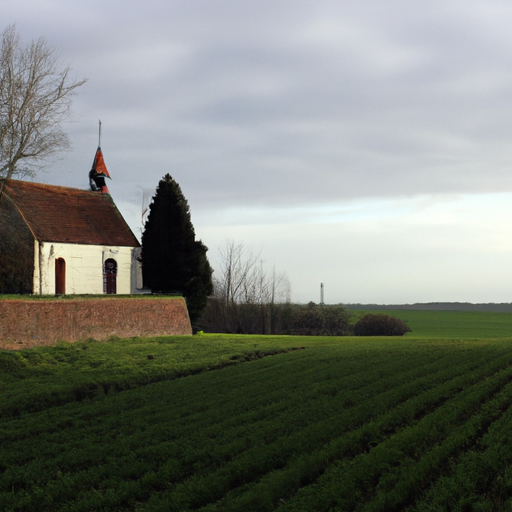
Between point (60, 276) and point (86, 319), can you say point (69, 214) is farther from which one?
point (86, 319)

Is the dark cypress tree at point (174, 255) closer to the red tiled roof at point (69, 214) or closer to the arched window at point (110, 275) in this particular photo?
the red tiled roof at point (69, 214)

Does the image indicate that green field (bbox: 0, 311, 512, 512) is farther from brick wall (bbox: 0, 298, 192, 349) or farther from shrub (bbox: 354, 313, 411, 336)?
shrub (bbox: 354, 313, 411, 336)

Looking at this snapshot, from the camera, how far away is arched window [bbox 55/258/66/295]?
34.5m

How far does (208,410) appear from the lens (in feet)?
42.1

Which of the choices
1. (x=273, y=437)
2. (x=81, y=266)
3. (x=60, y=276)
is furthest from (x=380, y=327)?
(x=273, y=437)

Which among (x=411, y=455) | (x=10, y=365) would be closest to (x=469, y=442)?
(x=411, y=455)

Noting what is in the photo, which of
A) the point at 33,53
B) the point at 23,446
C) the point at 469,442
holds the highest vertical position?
the point at 33,53

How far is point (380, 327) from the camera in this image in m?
47.2

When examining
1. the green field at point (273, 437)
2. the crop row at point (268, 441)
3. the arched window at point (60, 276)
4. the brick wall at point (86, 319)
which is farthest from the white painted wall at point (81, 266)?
the crop row at point (268, 441)

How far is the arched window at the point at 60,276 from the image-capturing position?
113 feet

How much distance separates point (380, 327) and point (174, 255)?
1833cm

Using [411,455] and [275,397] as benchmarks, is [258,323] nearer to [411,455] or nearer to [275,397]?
[275,397]

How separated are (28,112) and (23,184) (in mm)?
5732

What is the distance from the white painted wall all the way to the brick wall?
4.25 meters
